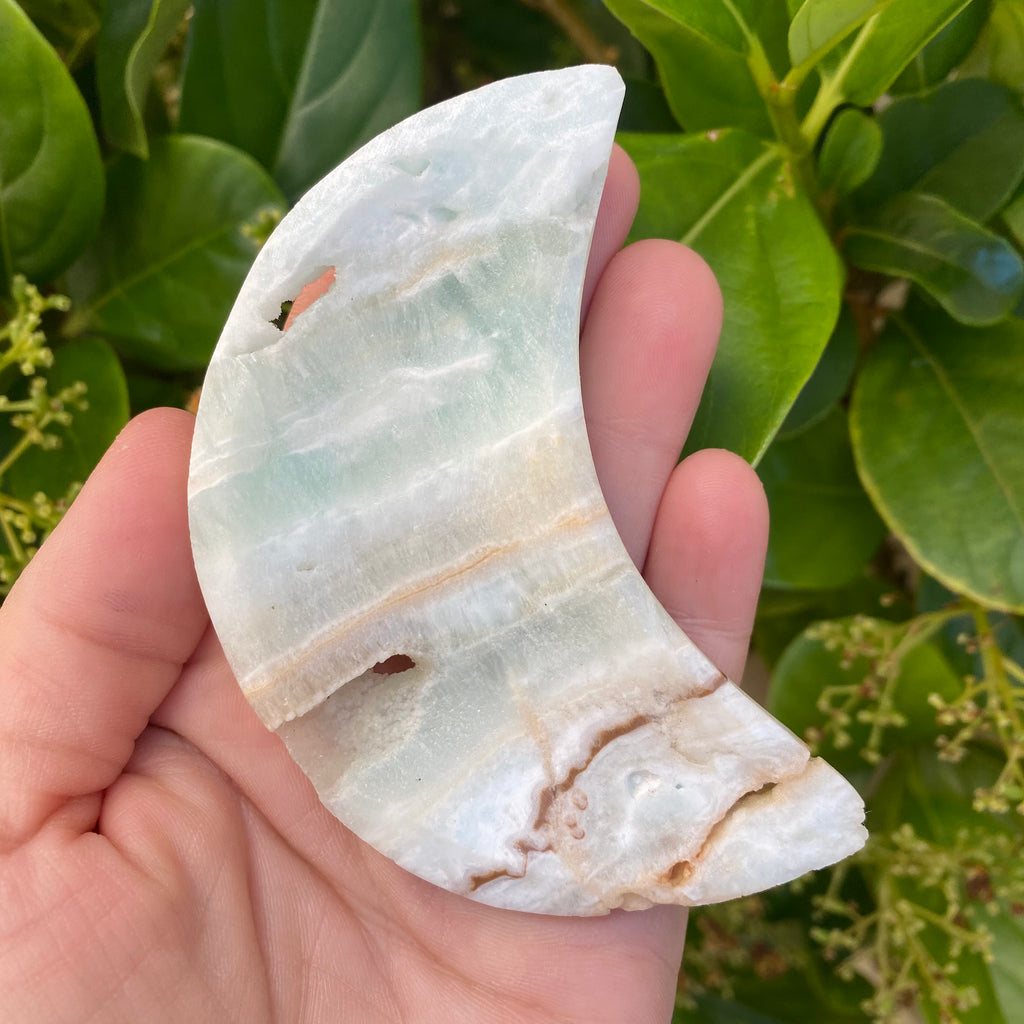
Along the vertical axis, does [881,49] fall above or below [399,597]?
above

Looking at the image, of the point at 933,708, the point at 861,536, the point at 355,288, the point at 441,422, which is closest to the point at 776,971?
the point at 933,708

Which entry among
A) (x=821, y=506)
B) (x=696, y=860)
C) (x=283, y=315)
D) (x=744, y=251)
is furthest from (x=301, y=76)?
(x=696, y=860)

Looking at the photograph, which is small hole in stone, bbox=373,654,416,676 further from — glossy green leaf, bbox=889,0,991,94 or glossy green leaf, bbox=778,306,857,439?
glossy green leaf, bbox=889,0,991,94

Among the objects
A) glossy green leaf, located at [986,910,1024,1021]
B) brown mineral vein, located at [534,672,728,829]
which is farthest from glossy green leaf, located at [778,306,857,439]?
glossy green leaf, located at [986,910,1024,1021]

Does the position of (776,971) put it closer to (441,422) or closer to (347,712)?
(347,712)

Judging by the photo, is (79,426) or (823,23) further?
(79,426)

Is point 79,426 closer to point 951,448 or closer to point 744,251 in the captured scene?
point 744,251

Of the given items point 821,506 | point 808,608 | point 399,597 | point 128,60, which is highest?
point 128,60
